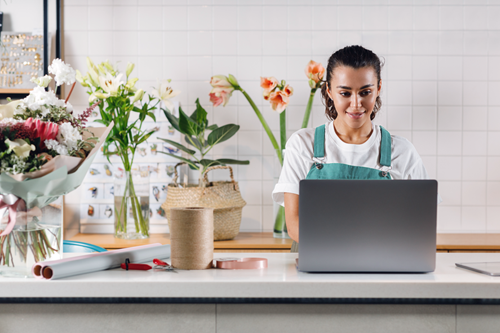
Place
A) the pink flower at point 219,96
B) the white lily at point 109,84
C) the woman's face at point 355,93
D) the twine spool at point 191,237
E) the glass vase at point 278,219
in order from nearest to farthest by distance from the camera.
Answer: the twine spool at point 191,237 < the woman's face at point 355,93 < the white lily at point 109,84 < the pink flower at point 219,96 < the glass vase at point 278,219

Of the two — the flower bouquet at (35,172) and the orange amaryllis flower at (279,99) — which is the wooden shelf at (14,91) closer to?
the orange amaryllis flower at (279,99)

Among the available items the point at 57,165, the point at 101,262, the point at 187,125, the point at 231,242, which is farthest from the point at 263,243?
the point at 57,165

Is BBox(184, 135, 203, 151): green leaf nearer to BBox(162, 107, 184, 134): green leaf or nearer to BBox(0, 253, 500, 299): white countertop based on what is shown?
BBox(162, 107, 184, 134): green leaf

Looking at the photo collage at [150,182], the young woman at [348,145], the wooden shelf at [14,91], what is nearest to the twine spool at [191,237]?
the young woman at [348,145]

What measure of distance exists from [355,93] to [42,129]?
108 cm

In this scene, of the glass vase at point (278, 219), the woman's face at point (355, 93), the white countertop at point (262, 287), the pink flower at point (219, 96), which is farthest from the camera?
the glass vase at point (278, 219)

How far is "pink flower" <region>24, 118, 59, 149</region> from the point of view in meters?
1.07

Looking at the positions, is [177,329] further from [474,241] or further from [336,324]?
[474,241]

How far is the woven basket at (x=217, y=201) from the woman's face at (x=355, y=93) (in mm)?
894

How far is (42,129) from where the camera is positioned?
1078mm

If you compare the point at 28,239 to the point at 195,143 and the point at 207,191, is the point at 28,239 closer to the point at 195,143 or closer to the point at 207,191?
the point at 207,191

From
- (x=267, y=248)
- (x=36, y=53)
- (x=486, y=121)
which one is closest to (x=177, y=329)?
(x=267, y=248)

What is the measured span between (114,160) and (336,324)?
6.51 feet

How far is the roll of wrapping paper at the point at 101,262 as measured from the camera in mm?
1035
